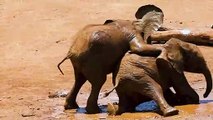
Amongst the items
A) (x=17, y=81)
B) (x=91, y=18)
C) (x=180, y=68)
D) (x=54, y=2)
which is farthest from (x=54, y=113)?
(x=54, y=2)

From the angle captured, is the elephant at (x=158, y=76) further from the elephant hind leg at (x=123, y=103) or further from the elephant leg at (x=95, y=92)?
the elephant leg at (x=95, y=92)

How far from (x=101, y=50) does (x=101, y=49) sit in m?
0.02

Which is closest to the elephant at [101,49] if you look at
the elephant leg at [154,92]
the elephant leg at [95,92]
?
the elephant leg at [95,92]

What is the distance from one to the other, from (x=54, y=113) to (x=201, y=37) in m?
5.57

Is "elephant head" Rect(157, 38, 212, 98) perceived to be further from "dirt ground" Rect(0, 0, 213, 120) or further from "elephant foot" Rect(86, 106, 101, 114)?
"elephant foot" Rect(86, 106, 101, 114)

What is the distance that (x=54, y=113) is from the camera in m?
9.53

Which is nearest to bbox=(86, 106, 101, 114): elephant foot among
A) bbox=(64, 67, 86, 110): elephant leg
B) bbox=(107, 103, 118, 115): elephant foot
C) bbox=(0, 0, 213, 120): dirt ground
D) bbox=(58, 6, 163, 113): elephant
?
bbox=(58, 6, 163, 113): elephant

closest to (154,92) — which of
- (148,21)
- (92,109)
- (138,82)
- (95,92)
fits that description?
(138,82)

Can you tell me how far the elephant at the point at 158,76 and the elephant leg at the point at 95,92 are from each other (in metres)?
0.22

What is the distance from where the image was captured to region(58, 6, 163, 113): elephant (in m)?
8.89

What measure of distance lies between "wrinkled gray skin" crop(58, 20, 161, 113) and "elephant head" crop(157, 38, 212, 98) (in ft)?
0.54

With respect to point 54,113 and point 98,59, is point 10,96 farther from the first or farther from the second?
point 98,59

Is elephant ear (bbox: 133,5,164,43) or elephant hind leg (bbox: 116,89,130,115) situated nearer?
elephant hind leg (bbox: 116,89,130,115)

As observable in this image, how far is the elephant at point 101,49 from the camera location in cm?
889
